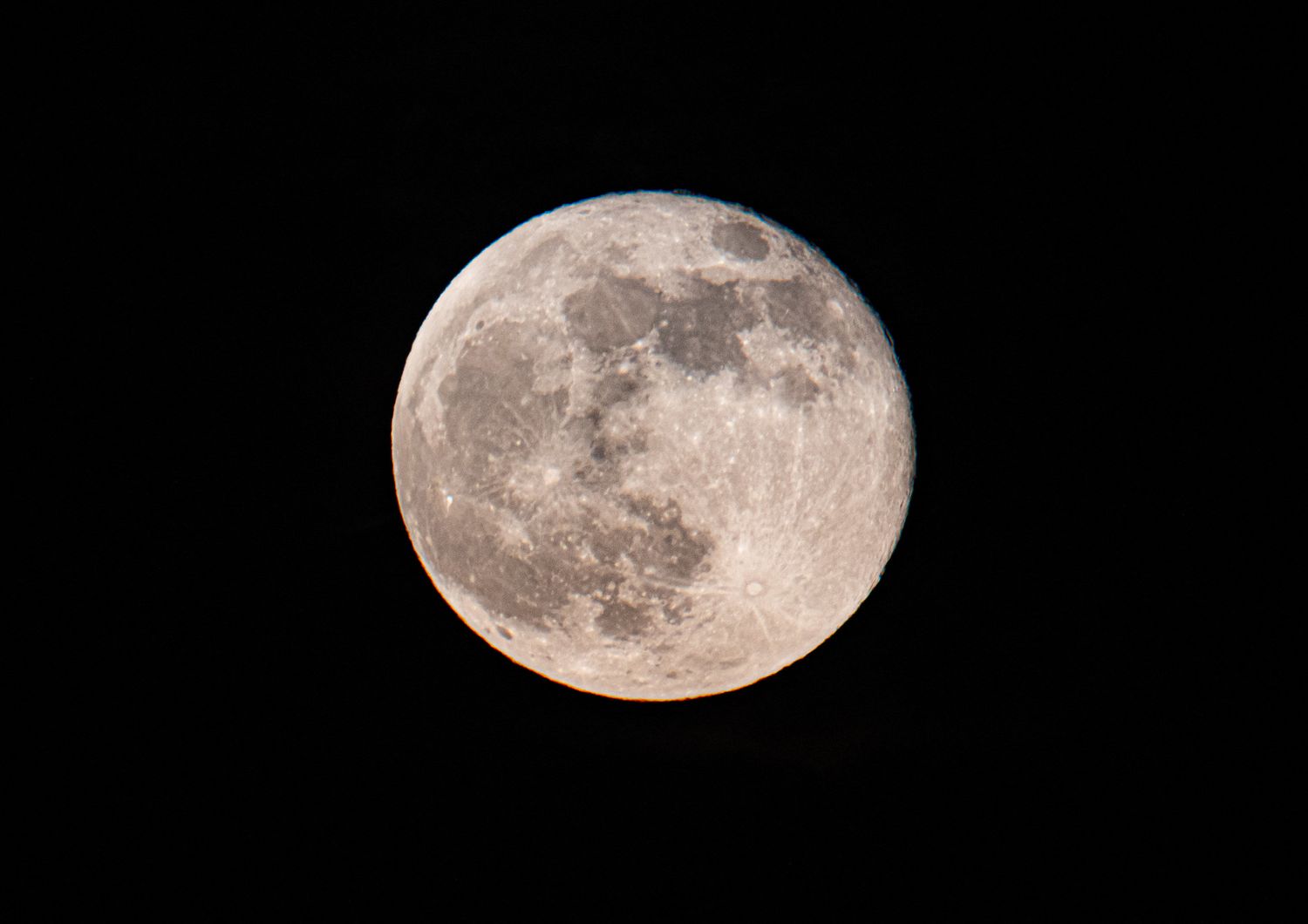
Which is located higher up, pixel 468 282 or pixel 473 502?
pixel 468 282

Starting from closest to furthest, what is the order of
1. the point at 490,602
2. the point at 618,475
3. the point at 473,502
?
1. the point at 618,475
2. the point at 473,502
3. the point at 490,602

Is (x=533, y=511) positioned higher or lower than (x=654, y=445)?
lower

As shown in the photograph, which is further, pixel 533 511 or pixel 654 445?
pixel 533 511

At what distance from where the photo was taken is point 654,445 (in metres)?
2.79

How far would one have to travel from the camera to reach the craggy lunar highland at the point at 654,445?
2.82 m

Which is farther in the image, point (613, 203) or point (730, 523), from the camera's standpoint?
point (613, 203)

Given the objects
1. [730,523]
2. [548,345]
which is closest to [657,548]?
[730,523]

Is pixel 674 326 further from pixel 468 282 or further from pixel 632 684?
pixel 632 684

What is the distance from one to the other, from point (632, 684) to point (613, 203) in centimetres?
188

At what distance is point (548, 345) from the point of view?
2887 millimetres

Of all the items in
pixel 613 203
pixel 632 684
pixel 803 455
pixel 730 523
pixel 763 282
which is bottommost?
pixel 632 684

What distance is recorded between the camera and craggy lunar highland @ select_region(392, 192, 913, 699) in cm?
282

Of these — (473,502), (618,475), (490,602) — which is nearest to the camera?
(618,475)

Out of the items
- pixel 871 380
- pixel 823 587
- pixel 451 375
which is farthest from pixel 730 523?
pixel 451 375
